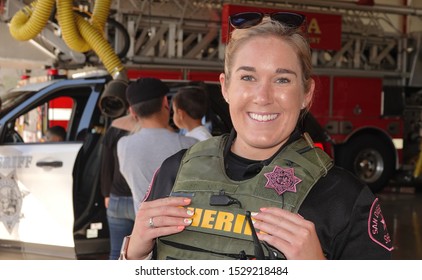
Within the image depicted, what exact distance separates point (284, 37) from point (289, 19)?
0.17 feet

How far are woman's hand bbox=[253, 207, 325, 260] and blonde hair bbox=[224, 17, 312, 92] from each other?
36 centimetres

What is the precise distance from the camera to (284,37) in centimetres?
155

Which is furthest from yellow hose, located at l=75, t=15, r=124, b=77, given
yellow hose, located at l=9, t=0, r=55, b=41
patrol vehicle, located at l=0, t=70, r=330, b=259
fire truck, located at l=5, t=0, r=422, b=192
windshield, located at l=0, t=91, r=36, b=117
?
fire truck, located at l=5, t=0, r=422, b=192

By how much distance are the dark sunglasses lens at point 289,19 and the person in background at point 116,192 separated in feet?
7.57

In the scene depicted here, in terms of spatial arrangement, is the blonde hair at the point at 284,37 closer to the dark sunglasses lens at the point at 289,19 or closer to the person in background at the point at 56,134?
the dark sunglasses lens at the point at 289,19

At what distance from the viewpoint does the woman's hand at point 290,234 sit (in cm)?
138

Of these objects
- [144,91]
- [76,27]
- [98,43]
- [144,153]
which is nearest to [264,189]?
[144,153]

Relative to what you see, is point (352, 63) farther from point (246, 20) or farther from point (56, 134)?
point (246, 20)

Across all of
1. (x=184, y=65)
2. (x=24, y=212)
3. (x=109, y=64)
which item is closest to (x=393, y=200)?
(x=184, y=65)

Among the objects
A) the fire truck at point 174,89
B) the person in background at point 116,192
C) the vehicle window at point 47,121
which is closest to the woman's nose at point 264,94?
the fire truck at point 174,89

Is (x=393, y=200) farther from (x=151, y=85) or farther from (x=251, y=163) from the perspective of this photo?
(x=251, y=163)

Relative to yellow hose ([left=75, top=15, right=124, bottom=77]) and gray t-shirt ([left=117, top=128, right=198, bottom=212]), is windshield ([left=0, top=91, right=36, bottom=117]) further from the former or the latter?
gray t-shirt ([left=117, top=128, right=198, bottom=212])

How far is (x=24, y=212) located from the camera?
498 cm

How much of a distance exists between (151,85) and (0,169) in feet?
6.45
